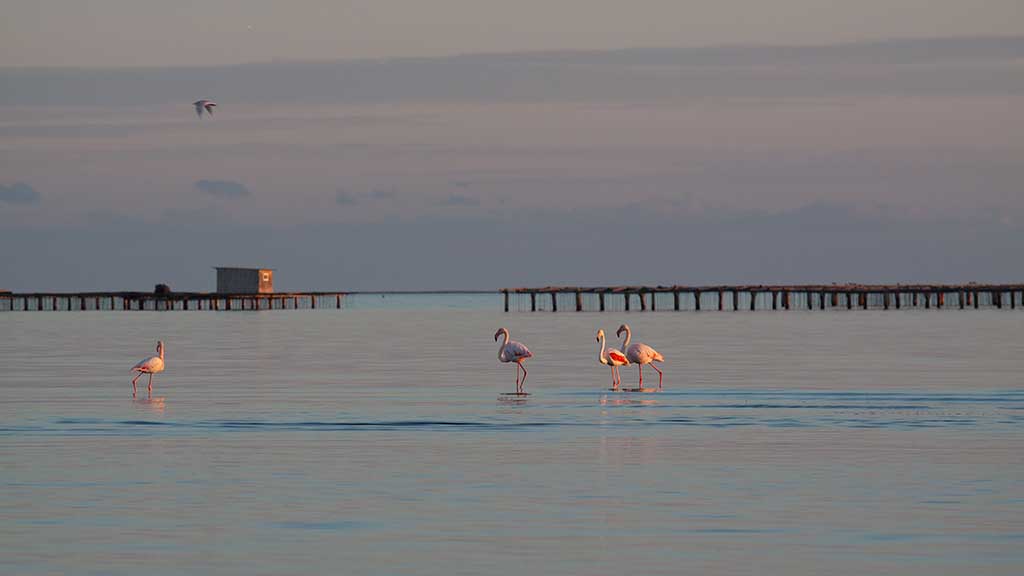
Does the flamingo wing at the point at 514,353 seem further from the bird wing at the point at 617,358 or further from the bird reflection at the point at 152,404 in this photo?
the bird reflection at the point at 152,404

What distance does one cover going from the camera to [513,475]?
55.0ft

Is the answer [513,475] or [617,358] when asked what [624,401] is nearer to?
[617,358]

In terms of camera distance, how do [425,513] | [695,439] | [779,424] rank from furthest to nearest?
[779,424], [695,439], [425,513]

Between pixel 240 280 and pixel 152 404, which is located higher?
pixel 240 280

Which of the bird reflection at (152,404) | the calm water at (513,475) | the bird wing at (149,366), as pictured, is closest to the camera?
the calm water at (513,475)

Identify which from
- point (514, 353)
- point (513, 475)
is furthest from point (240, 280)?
point (513, 475)

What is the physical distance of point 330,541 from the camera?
42.2 ft

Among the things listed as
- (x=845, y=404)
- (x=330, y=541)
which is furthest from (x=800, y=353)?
(x=330, y=541)

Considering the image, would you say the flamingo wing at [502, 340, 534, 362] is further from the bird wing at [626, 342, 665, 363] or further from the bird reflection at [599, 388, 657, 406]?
the bird reflection at [599, 388, 657, 406]

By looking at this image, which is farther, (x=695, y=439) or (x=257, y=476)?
(x=695, y=439)

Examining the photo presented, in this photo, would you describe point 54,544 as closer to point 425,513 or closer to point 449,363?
point 425,513

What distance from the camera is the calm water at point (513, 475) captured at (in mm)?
12352

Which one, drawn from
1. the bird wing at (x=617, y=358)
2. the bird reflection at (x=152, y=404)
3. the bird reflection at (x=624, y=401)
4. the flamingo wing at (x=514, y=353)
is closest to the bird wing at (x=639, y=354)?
the bird wing at (x=617, y=358)

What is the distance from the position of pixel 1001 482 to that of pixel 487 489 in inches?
198
